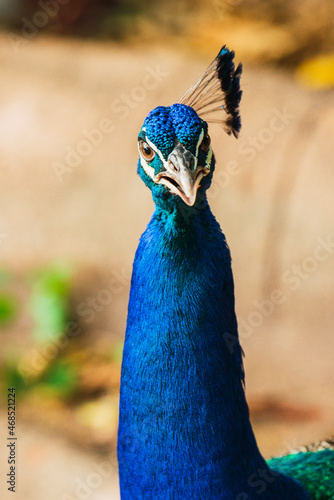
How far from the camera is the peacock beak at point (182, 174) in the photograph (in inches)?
62.5

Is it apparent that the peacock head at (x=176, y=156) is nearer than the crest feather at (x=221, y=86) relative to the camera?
Yes

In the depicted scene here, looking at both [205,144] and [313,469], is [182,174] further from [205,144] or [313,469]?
[313,469]

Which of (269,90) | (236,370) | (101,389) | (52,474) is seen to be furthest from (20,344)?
(269,90)

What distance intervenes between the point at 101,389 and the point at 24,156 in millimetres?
2205

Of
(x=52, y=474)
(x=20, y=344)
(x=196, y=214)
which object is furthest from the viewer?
(x=20, y=344)

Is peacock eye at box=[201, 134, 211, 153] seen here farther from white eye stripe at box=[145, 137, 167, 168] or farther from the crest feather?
the crest feather

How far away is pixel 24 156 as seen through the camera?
5.12 m

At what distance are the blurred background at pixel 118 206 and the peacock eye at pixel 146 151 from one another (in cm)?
202

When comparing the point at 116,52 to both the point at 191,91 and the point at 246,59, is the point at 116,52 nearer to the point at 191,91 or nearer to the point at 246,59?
the point at 246,59

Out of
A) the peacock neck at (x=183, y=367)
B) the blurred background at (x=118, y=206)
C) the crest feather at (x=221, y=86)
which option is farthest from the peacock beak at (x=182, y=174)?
the blurred background at (x=118, y=206)

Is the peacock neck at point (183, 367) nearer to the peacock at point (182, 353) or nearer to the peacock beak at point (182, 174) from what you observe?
the peacock at point (182, 353)

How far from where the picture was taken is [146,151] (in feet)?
5.62

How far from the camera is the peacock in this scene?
1749mm

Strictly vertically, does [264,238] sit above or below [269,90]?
below
